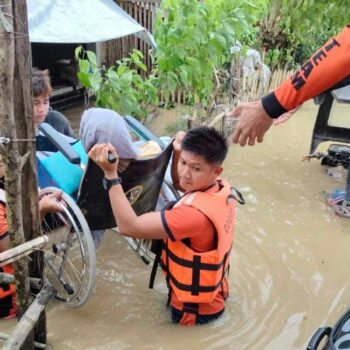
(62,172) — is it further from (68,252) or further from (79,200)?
(68,252)

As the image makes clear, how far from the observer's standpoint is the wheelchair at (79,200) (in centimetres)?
227

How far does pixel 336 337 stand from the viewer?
1.66 metres

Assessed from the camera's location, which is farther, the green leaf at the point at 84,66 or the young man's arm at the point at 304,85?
the green leaf at the point at 84,66

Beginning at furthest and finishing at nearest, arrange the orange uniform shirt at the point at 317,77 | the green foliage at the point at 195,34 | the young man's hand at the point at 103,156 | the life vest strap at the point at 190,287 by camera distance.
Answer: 1. the green foliage at the point at 195,34
2. the life vest strap at the point at 190,287
3. the young man's hand at the point at 103,156
4. the orange uniform shirt at the point at 317,77

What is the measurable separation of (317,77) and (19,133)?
1156 millimetres

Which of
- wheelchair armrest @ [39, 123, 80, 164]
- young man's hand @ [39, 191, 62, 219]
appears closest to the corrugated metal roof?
wheelchair armrest @ [39, 123, 80, 164]

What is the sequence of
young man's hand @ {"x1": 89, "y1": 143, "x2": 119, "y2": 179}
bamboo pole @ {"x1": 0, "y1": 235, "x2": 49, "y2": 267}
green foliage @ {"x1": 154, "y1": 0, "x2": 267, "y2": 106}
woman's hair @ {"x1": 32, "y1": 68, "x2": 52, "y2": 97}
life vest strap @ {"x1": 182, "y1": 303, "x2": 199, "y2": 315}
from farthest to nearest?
1. green foliage @ {"x1": 154, "y1": 0, "x2": 267, "y2": 106}
2. woman's hair @ {"x1": 32, "y1": 68, "x2": 52, "y2": 97}
3. life vest strap @ {"x1": 182, "y1": 303, "x2": 199, "y2": 315}
4. young man's hand @ {"x1": 89, "y1": 143, "x2": 119, "y2": 179}
5. bamboo pole @ {"x1": 0, "y1": 235, "x2": 49, "y2": 267}

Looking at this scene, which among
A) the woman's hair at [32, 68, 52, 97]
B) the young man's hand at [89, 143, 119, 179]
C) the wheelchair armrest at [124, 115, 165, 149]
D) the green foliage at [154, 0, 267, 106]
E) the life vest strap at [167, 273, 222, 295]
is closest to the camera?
the young man's hand at [89, 143, 119, 179]

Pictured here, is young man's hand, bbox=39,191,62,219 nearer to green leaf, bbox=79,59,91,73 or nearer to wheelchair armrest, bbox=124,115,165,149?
wheelchair armrest, bbox=124,115,165,149

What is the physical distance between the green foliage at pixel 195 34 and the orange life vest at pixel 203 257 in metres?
2.17

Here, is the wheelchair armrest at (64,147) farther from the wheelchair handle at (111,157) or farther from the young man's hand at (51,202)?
the wheelchair handle at (111,157)

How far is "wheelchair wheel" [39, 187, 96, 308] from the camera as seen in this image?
2.22 meters

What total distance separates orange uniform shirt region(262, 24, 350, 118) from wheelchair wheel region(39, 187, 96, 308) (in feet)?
3.88

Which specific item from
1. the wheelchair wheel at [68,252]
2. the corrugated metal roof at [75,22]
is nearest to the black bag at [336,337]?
the wheelchair wheel at [68,252]
